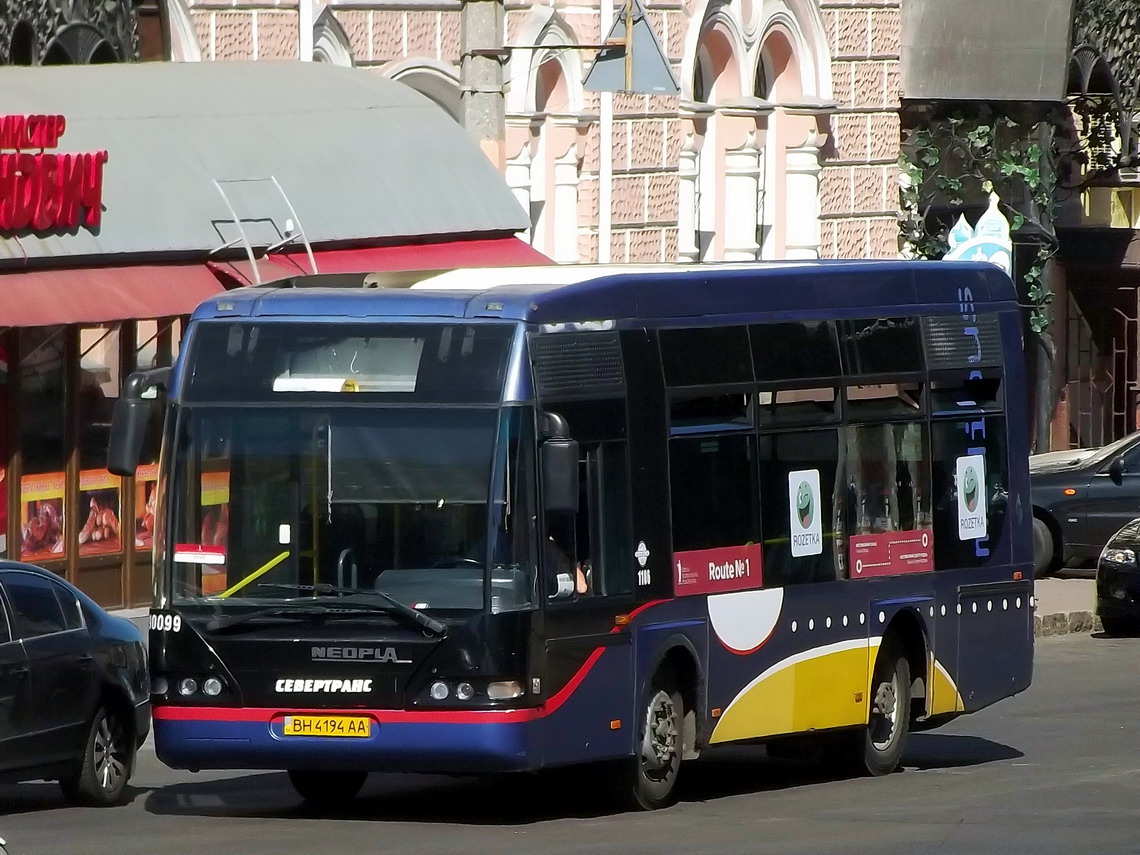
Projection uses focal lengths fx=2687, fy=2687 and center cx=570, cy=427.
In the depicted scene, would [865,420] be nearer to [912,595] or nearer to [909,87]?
[912,595]

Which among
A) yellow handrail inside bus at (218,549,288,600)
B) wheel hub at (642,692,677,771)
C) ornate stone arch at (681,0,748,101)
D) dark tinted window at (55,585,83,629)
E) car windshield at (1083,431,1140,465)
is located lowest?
wheel hub at (642,692,677,771)

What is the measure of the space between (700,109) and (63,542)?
10989mm

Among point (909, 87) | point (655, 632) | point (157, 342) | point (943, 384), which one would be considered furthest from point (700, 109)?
point (655, 632)

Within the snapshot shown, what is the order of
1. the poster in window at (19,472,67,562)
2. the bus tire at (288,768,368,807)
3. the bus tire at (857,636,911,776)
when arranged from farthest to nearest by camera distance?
the poster in window at (19,472,67,562)
the bus tire at (857,636,911,776)
the bus tire at (288,768,368,807)

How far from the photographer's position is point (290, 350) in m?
11.9

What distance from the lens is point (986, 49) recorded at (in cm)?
3166

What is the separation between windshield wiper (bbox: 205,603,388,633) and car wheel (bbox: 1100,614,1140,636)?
39.7ft

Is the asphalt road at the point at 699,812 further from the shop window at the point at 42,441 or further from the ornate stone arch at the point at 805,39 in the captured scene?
the ornate stone arch at the point at 805,39

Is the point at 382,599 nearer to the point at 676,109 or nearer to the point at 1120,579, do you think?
the point at 1120,579

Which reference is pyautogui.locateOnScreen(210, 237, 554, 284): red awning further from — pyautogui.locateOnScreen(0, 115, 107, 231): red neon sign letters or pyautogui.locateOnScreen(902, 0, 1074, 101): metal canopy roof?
pyautogui.locateOnScreen(902, 0, 1074, 101): metal canopy roof

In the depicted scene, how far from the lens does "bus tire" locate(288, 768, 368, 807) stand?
12695 mm

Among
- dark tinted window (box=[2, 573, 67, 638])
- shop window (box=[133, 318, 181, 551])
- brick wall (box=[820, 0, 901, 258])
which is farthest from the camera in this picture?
brick wall (box=[820, 0, 901, 258])

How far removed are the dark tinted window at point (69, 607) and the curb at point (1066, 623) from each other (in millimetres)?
11210

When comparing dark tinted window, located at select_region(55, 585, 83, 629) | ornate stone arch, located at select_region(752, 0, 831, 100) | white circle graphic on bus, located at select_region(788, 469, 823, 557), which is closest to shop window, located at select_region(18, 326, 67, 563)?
dark tinted window, located at select_region(55, 585, 83, 629)
